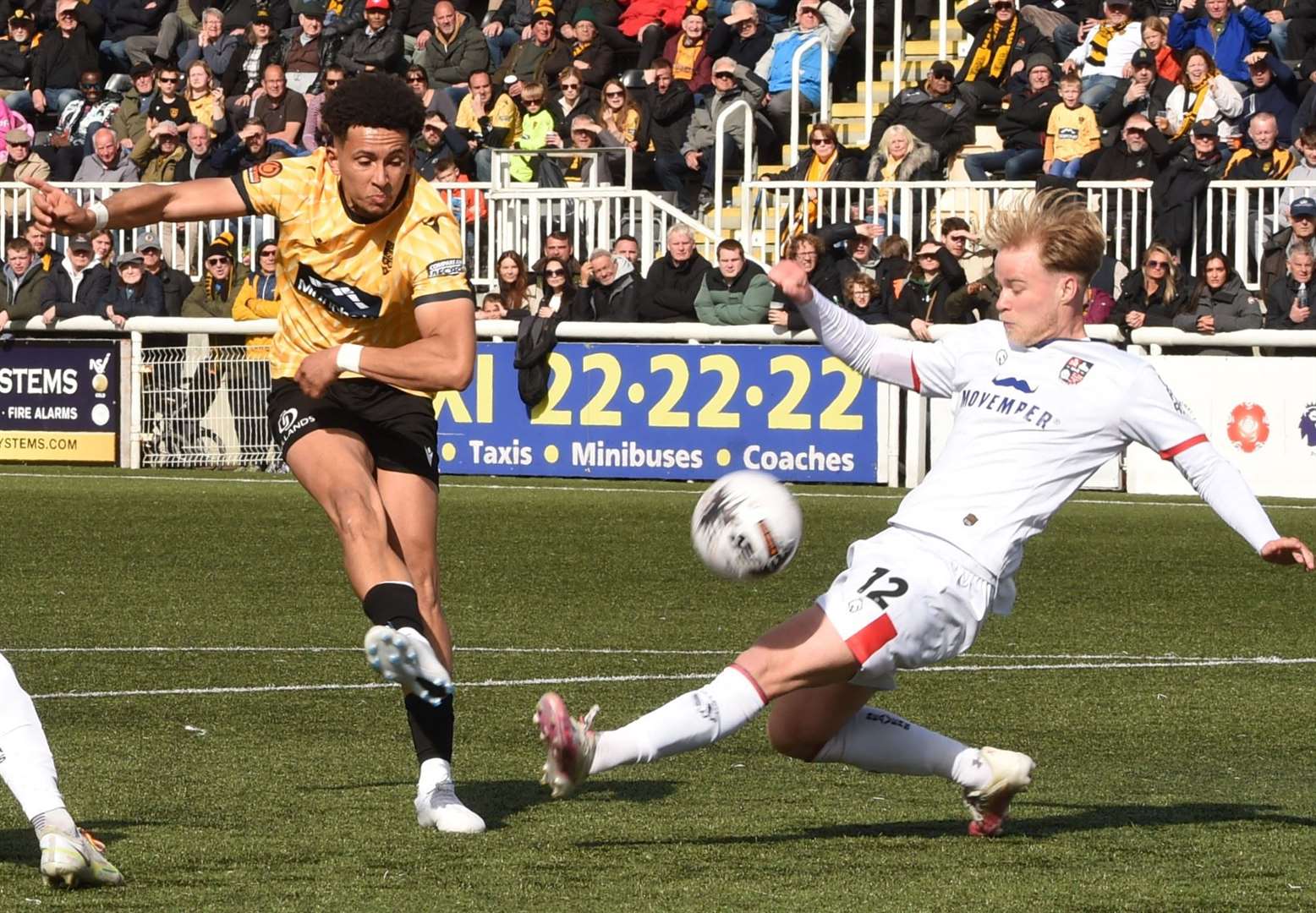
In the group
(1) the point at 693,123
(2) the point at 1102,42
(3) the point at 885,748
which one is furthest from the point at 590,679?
(1) the point at 693,123

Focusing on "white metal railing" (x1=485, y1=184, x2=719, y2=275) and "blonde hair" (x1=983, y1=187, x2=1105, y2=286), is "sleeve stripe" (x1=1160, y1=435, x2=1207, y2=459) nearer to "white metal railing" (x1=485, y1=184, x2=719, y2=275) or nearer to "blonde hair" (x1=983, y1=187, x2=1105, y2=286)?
"blonde hair" (x1=983, y1=187, x2=1105, y2=286)

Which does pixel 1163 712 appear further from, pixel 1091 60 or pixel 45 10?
pixel 45 10

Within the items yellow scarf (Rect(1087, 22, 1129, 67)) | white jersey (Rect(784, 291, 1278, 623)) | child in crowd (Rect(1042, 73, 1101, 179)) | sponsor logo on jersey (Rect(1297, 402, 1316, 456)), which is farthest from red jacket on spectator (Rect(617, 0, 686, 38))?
white jersey (Rect(784, 291, 1278, 623))

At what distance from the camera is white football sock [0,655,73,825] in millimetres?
5195

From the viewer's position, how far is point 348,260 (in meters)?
6.90

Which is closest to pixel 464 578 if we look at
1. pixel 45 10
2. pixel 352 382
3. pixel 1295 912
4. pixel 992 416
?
pixel 352 382

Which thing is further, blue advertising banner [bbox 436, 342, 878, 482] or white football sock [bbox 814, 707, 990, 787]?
blue advertising banner [bbox 436, 342, 878, 482]

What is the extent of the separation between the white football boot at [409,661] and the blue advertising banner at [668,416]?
12351 millimetres

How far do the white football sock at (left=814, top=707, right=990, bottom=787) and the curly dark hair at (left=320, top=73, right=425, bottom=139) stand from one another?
2.16 metres

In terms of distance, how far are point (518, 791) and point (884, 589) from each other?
1.81 m

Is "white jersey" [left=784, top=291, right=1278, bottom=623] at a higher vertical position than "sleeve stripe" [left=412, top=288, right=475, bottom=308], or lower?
lower

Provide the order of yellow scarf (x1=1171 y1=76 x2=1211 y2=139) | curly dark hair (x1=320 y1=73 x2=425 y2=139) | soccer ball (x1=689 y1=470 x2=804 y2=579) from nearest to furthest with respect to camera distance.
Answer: soccer ball (x1=689 y1=470 x2=804 y2=579), curly dark hair (x1=320 y1=73 x2=425 y2=139), yellow scarf (x1=1171 y1=76 x2=1211 y2=139)

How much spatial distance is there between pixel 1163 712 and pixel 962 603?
10.7 feet

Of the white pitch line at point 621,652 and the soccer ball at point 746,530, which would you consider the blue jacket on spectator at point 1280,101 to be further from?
the soccer ball at point 746,530
